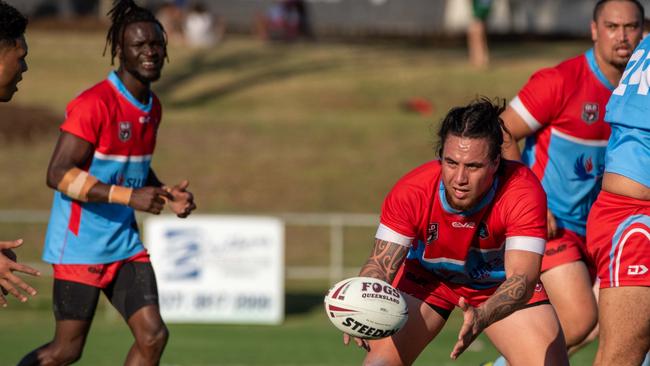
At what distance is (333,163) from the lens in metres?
21.8

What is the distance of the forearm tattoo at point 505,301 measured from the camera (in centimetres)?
518

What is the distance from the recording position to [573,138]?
6996mm

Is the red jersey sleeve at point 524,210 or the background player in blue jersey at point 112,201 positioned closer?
the red jersey sleeve at point 524,210

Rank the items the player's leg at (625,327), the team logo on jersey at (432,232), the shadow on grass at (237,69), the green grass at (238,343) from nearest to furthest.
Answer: the player's leg at (625,327) → the team logo on jersey at (432,232) → the green grass at (238,343) → the shadow on grass at (237,69)

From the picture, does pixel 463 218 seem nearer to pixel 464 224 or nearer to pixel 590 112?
pixel 464 224

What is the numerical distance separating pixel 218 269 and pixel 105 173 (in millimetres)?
6417

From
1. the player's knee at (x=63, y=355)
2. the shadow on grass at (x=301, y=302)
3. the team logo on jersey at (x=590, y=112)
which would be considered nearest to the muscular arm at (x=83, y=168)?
the player's knee at (x=63, y=355)

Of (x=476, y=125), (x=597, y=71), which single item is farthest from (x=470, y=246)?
(x=597, y=71)

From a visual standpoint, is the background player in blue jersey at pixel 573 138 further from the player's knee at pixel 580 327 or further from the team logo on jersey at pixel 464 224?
the team logo on jersey at pixel 464 224

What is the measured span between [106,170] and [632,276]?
3242mm

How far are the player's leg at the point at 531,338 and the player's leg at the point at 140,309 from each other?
6.73ft

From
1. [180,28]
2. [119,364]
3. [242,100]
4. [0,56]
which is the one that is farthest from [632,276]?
[180,28]

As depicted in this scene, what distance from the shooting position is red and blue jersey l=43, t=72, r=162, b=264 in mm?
6832

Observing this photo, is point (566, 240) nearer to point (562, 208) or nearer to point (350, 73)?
point (562, 208)
